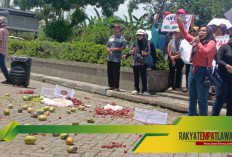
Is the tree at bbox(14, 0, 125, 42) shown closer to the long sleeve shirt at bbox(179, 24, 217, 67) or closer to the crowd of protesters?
the crowd of protesters

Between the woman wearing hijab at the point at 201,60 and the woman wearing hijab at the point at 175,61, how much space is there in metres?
3.98

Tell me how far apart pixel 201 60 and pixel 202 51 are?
1.09 ft

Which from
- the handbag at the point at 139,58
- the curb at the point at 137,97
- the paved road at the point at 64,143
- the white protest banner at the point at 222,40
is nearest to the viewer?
the paved road at the point at 64,143

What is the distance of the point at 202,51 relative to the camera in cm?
630

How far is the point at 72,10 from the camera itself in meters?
36.0

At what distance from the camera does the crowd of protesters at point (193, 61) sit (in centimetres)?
646

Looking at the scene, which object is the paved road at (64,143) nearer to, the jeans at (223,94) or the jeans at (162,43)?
the jeans at (223,94)

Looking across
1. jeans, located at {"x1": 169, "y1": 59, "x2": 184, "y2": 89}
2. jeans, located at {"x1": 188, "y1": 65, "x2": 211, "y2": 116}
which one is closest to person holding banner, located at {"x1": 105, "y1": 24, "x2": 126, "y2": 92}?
jeans, located at {"x1": 169, "y1": 59, "x2": 184, "y2": 89}

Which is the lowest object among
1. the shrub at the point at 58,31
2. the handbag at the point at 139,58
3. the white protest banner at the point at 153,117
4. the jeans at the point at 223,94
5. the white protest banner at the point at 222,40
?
the white protest banner at the point at 153,117

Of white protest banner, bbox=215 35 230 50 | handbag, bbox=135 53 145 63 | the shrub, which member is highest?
the shrub

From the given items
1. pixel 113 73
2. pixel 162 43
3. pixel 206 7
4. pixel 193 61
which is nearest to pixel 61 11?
pixel 162 43

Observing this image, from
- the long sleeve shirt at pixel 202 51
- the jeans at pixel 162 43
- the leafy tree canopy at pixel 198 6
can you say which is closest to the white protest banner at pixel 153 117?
the long sleeve shirt at pixel 202 51

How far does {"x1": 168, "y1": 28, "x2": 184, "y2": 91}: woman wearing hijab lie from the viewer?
1080cm

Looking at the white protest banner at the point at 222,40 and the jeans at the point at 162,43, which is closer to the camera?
the white protest banner at the point at 222,40
